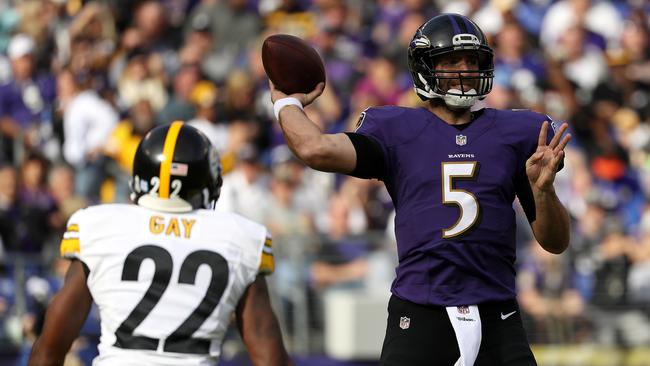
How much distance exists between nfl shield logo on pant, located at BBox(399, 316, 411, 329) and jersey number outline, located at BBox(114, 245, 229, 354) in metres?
0.68

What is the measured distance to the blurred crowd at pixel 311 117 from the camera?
384 inches

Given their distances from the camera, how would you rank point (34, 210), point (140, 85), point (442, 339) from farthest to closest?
point (140, 85) < point (34, 210) < point (442, 339)

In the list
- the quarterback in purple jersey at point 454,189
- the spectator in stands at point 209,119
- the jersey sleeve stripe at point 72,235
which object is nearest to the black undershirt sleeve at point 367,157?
the quarterback in purple jersey at point 454,189

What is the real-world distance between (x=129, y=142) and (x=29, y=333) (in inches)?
104

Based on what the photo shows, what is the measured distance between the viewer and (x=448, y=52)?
178 inches

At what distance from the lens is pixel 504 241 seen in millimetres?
4426

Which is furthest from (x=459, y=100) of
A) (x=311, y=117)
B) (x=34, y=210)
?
(x=311, y=117)

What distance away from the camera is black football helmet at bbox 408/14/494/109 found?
4.50 m

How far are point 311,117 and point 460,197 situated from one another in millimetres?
7116

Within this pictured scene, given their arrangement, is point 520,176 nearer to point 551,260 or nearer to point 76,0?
point 551,260

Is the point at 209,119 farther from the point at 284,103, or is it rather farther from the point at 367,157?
the point at 367,157

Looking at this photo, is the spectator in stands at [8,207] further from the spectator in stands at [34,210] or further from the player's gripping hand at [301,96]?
the player's gripping hand at [301,96]

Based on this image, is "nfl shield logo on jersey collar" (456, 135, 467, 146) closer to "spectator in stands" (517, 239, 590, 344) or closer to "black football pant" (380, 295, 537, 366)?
"black football pant" (380, 295, 537, 366)

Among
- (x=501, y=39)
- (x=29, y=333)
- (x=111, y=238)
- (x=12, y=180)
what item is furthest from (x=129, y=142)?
(x=111, y=238)
